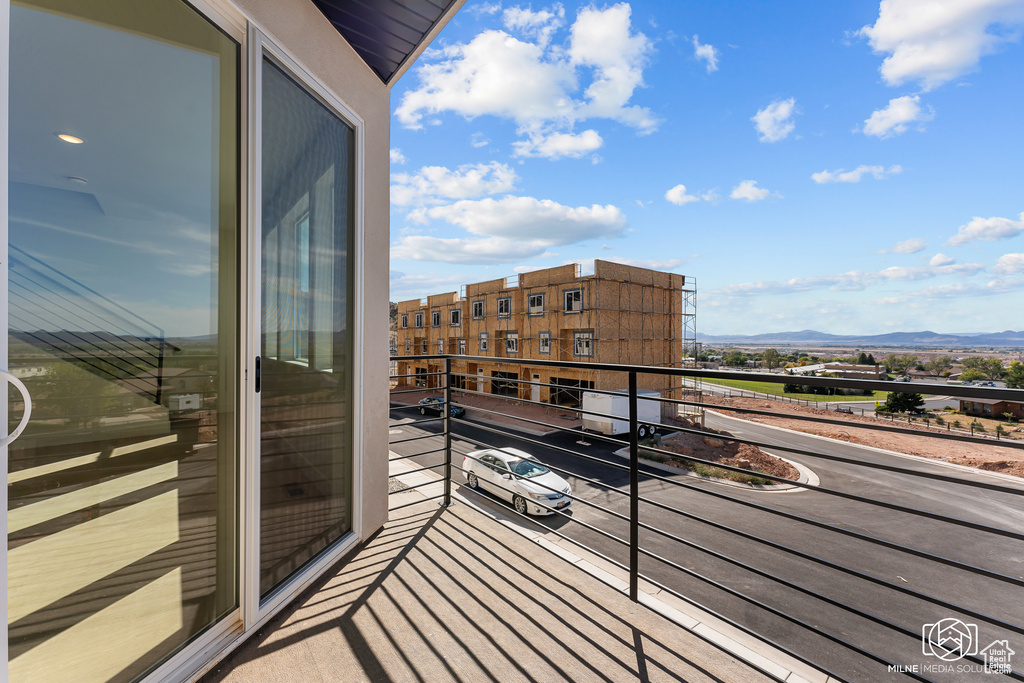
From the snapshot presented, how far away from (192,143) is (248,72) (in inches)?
13.1

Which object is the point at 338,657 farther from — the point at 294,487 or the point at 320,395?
the point at 320,395

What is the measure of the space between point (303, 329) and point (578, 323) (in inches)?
626

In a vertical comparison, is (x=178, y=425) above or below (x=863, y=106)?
below

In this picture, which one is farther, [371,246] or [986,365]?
[986,365]

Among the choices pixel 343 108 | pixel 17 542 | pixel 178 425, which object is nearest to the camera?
pixel 17 542

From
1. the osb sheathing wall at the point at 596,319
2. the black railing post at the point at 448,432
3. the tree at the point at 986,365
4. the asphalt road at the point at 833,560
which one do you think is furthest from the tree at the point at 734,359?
the black railing post at the point at 448,432

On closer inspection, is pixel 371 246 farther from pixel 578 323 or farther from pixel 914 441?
pixel 914 441

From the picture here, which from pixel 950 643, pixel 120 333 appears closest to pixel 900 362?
pixel 950 643

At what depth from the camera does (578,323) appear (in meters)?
17.1

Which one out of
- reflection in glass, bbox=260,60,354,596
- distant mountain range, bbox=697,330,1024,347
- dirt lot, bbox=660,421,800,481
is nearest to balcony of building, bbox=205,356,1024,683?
reflection in glass, bbox=260,60,354,596

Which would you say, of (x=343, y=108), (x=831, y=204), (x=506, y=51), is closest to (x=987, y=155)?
(x=831, y=204)

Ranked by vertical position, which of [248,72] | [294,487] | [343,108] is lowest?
[294,487]

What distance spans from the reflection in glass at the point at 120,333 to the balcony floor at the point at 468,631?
0.30 m

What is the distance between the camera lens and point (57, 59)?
0.91m
